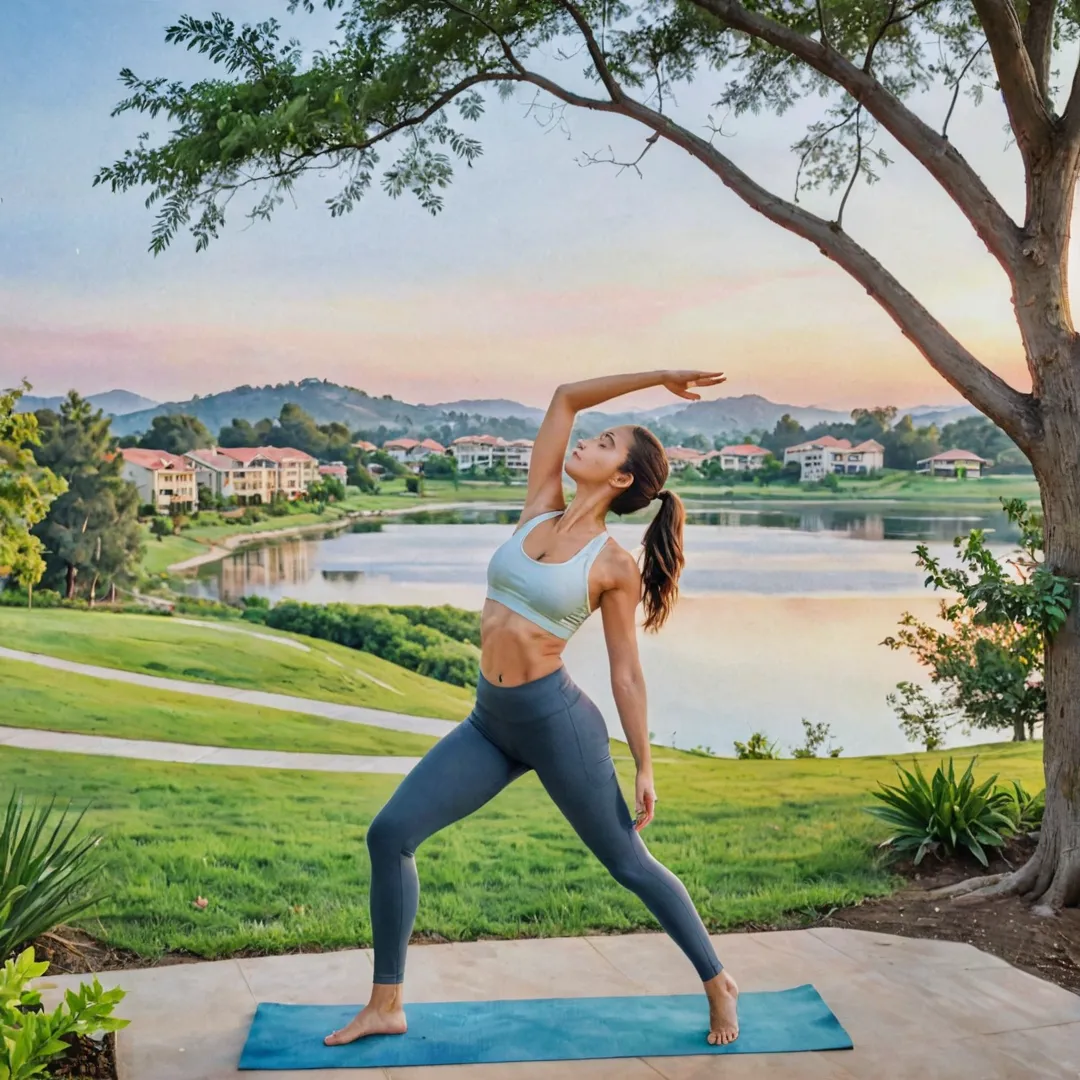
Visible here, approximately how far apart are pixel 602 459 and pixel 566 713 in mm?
644

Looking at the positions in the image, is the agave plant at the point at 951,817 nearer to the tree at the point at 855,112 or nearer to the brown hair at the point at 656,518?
the tree at the point at 855,112

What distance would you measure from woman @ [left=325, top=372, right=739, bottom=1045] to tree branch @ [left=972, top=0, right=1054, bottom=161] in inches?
82.4

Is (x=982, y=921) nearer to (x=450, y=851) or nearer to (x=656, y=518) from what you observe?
(x=656, y=518)

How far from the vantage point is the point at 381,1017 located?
10.4ft

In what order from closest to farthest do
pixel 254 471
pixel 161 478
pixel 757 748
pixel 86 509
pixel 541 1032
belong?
1. pixel 541 1032
2. pixel 86 509
3. pixel 161 478
4. pixel 757 748
5. pixel 254 471

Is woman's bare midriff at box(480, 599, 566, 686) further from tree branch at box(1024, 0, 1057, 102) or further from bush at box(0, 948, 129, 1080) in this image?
tree branch at box(1024, 0, 1057, 102)

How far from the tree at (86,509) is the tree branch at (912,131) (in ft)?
13.8

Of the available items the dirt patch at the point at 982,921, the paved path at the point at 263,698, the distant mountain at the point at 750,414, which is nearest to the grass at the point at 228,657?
the paved path at the point at 263,698

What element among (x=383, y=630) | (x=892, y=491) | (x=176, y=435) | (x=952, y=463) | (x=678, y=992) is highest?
(x=176, y=435)

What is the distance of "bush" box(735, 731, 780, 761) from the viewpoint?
7.33 metres

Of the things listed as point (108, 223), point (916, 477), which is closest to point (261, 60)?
point (108, 223)

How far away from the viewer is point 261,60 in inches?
184

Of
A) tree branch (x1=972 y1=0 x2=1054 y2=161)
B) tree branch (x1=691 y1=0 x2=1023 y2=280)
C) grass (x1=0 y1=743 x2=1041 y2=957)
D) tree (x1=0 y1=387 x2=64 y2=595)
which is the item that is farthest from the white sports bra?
tree (x1=0 y1=387 x2=64 y2=595)

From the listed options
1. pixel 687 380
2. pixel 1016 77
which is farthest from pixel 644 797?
pixel 1016 77
